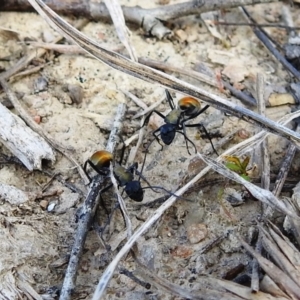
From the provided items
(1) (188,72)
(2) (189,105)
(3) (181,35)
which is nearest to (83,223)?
(2) (189,105)

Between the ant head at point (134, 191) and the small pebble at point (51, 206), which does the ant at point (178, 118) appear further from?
the small pebble at point (51, 206)

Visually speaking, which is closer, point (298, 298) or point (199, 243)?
point (298, 298)

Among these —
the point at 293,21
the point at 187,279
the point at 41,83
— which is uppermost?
the point at 293,21

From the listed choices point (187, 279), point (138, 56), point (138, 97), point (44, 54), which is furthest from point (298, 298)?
A: point (44, 54)

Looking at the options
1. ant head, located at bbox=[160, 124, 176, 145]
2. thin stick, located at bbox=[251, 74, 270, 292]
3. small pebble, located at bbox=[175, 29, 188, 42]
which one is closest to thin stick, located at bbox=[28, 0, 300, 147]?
thin stick, located at bbox=[251, 74, 270, 292]

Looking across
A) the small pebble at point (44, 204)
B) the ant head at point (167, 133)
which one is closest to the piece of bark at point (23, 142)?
the small pebble at point (44, 204)

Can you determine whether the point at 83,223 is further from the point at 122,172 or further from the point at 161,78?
the point at 161,78

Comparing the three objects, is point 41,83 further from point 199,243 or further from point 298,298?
point 298,298
